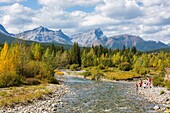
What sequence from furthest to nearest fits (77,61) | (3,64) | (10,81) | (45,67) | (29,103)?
(77,61) < (45,67) < (3,64) < (10,81) < (29,103)

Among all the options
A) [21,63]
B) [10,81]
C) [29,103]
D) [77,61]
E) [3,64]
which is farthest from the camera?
[77,61]

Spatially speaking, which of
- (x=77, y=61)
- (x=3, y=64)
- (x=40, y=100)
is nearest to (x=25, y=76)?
(x=3, y=64)

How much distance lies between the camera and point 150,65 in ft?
484

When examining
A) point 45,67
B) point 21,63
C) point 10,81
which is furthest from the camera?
point 45,67

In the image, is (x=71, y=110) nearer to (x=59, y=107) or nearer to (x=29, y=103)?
(x=59, y=107)

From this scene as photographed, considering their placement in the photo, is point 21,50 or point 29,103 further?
point 21,50

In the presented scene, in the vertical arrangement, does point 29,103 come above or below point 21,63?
below

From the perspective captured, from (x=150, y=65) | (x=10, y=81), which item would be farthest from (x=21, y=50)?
(x=150, y=65)

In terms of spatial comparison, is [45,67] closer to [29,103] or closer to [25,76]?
[25,76]

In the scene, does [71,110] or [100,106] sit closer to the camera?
[71,110]

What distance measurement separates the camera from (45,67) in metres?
65.3

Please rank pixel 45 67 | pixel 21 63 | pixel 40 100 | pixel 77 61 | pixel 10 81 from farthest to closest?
pixel 77 61 → pixel 45 67 → pixel 21 63 → pixel 10 81 → pixel 40 100

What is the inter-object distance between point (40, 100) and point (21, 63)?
992 inches

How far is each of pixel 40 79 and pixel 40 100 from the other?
26.5 meters
